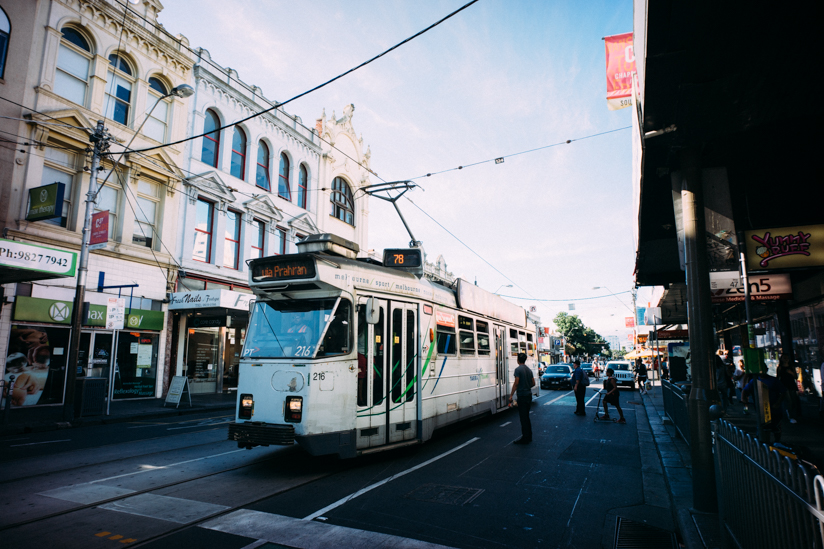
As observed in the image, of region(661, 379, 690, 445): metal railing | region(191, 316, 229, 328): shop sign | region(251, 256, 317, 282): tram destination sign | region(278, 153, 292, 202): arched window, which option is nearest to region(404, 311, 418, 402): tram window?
region(251, 256, 317, 282): tram destination sign

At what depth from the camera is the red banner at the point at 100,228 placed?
14.4m

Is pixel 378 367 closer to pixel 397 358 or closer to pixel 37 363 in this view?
pixel 397 358

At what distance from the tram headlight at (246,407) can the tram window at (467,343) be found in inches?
205

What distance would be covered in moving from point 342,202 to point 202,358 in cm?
1426

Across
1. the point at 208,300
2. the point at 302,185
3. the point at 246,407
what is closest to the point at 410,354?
the point at 246,407

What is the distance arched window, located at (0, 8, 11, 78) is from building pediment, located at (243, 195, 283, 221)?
10.1 meters

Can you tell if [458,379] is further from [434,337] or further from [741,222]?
[741,222]

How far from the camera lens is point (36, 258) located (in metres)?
11.8

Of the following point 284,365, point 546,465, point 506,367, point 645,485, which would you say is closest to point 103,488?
point 284,365

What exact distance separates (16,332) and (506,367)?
15.3 meters

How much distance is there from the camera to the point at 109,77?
18.1 metres

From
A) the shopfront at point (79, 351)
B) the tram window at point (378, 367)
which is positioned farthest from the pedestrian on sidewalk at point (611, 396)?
the shopfront at point (79, 351)

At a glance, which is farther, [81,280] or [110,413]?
[110,413]

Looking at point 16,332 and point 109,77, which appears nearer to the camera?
point 16,332
